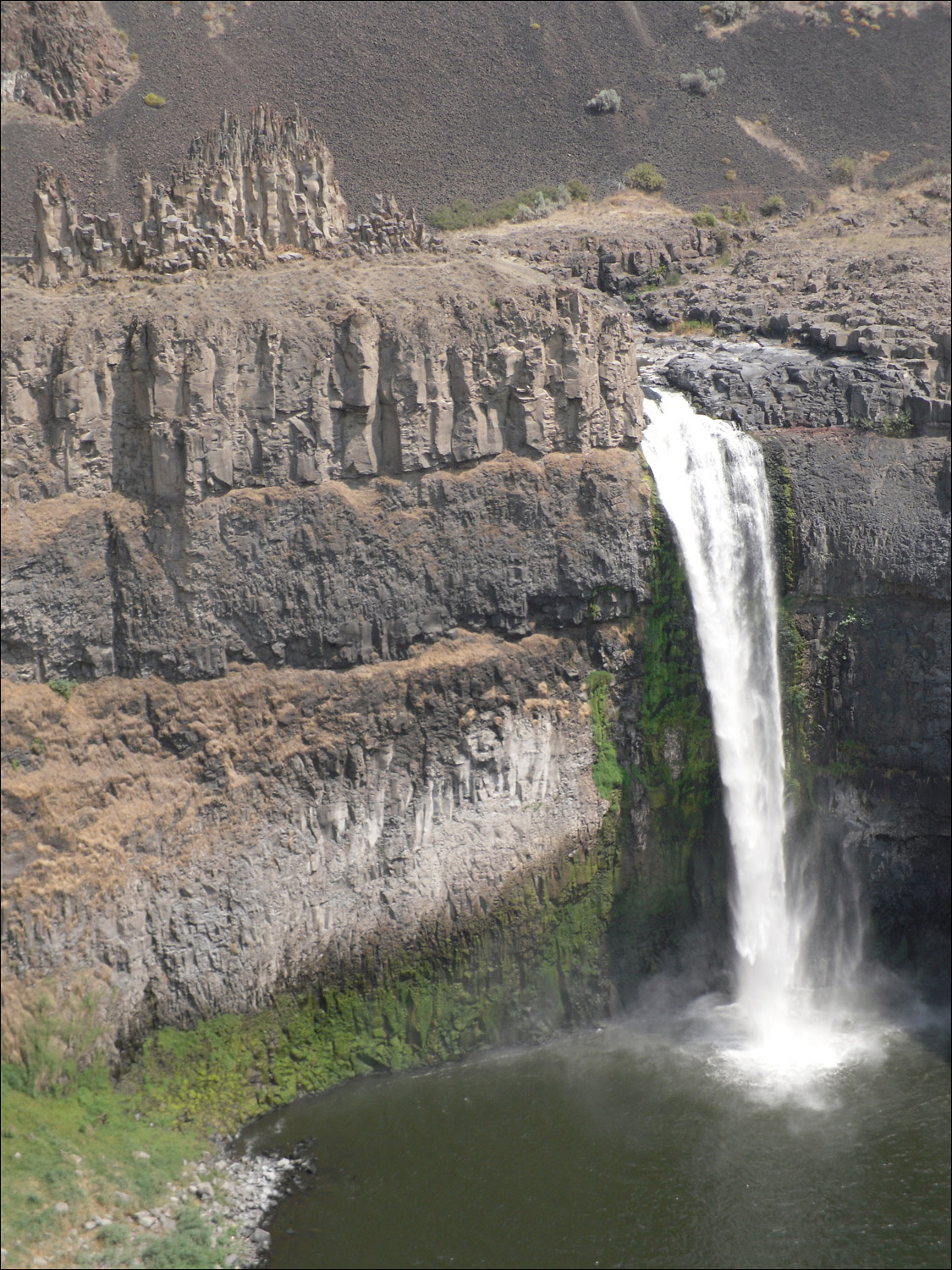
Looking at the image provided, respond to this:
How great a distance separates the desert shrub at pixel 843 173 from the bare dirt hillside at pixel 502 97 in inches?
36.7

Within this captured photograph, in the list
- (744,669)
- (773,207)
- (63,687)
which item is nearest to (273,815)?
(63,687)

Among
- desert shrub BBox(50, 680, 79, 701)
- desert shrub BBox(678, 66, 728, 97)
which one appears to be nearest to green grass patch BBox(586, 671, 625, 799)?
desert shrub BBox(50, 680, 79, 701)

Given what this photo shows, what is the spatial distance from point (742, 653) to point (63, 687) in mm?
15036

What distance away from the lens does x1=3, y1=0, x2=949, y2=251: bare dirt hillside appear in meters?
57.8

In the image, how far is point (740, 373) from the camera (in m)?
31.1

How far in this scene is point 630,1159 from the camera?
73.3 feet

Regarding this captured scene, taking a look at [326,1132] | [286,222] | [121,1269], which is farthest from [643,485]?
[121,1269]

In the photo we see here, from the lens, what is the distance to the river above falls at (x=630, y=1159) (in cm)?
2047

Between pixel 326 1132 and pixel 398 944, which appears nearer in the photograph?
pixel 326 1132

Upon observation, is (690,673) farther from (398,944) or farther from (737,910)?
(398,944)

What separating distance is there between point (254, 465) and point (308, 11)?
4743 cm

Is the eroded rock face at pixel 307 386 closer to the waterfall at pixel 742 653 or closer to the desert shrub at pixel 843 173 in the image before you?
the waterfall at pixel 742 653

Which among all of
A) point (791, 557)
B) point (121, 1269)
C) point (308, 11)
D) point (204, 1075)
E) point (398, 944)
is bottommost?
point (121, 1269)

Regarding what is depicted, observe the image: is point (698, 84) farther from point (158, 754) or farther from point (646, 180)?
point (158, 754)
